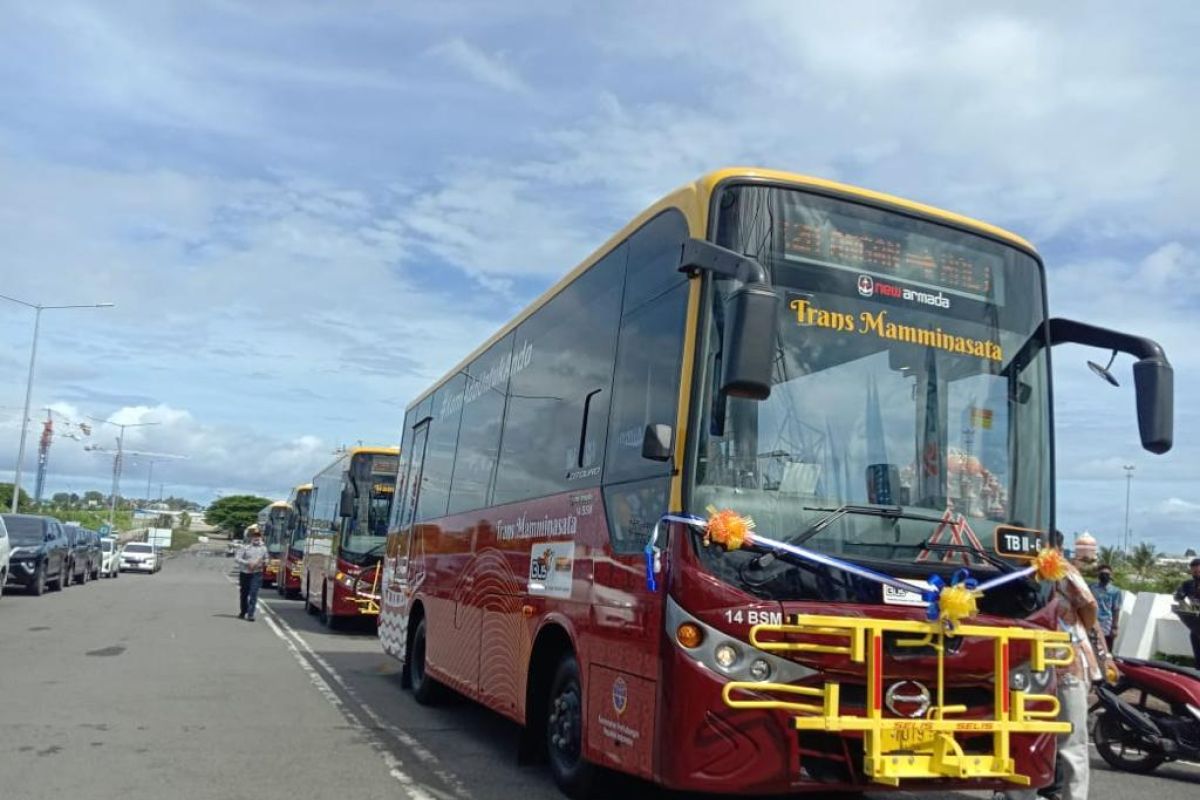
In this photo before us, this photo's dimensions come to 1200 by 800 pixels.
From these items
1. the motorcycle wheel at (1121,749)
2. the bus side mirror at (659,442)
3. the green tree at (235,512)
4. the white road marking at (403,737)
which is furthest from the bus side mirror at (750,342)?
the green tree at (235,512)

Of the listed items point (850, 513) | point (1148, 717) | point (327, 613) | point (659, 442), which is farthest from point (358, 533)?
point (850, 513)

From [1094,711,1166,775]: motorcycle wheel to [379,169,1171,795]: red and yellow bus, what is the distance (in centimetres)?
322

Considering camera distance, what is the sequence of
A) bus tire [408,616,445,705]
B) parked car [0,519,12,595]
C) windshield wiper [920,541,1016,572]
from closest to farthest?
1. windshield wiper [920,541,1016,572]
2. bus tire [408,616,445,705]
3. parked car [0,519,12,595]

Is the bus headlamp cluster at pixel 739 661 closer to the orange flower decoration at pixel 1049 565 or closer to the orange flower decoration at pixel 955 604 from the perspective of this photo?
the orange flower decoration at pixel 955 604

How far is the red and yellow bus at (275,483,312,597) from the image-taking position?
95.6 feet

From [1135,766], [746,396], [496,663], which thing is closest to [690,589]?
[746,396]

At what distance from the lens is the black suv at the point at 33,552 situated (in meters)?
26.1

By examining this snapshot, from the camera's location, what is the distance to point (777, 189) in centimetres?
612

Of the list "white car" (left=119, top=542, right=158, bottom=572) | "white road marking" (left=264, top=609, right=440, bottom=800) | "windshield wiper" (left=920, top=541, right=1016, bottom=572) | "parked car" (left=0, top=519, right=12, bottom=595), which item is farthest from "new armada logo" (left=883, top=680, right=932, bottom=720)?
"white car" (left=119, top=542, right=158, bottom=572)

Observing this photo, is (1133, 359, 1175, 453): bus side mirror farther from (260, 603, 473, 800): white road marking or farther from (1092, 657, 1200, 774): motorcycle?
(260, 603, 473, 800): white road marking

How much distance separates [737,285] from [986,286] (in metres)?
1.66

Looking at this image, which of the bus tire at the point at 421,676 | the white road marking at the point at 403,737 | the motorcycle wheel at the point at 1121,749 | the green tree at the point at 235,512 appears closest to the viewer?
the white road marking at the point at 403,737

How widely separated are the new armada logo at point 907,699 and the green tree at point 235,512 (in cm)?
15473

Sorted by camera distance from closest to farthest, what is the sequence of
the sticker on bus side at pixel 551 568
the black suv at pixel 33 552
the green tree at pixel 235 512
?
1. the sticker on bus side at pixel 551 568
2. the black suv at pixel 33 552
3. the green tree at pixel 235 512
